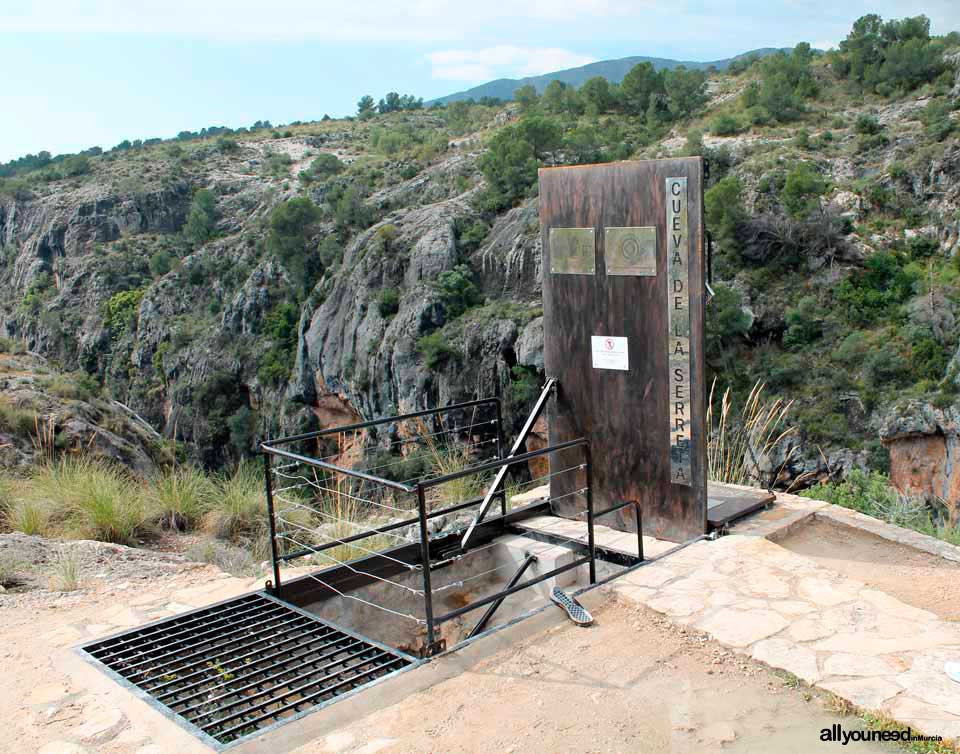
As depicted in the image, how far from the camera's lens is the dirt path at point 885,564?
4.70 metres

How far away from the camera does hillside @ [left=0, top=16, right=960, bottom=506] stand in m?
23.1

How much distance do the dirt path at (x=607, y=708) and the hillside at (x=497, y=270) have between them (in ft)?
21.6

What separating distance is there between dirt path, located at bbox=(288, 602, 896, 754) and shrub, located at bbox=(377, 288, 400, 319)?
93.1ft

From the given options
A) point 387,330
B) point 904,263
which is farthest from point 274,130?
point 904,263

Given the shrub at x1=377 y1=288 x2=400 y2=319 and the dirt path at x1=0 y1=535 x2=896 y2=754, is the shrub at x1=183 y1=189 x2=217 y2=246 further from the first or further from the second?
the dirt path at x1=0 y1=535 x2=896 y2=754

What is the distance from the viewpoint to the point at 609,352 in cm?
572

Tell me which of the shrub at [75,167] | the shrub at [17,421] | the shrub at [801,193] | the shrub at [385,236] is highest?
the shrub at [75,167]

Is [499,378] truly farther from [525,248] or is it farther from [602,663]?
[602,663]

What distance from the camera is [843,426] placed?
21156mm

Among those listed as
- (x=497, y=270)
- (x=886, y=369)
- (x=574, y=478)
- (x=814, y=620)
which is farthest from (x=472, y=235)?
(x=814, y=620)

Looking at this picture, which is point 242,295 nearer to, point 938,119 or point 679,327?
point 938,119

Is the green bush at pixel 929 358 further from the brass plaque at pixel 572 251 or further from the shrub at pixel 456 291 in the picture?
the brass plaque at pixel 572 251

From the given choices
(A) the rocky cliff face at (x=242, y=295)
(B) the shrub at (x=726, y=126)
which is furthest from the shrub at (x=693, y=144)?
(A) the rocky cliff face at (x=242, y=295)

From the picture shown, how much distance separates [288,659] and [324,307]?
105 ft
